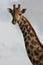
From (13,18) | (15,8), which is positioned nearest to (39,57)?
(13,18)

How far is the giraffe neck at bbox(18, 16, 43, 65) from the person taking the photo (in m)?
8.55

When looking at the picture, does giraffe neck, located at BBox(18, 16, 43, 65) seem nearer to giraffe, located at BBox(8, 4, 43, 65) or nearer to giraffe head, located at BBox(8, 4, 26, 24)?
giraffe, located at BBox(8, 4, 43, 65)

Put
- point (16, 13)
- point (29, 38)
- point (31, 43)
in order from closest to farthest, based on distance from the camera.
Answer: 1. point (31, 43)
2. point (29, 38)
3. point (16, 13)

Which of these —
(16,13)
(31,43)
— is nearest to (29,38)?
(31,43)

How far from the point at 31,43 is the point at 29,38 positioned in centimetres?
30

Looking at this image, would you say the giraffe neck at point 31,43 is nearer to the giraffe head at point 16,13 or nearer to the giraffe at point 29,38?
the giraffe at point 29,38

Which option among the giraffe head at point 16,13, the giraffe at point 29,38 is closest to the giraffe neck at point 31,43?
the giraffe at point 29,38

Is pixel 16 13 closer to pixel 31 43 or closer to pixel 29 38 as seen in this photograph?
pixel 29 38

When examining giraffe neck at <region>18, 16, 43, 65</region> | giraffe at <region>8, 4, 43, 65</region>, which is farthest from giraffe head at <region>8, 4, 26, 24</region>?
giraffe neck at <region>18, 16, 43, 65</region>

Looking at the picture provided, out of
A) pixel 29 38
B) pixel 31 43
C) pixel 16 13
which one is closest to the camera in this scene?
pixel 31 43

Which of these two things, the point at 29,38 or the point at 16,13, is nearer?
the point at 29,38

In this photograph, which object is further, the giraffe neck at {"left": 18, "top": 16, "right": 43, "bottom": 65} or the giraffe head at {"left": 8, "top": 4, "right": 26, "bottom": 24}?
the giraffe head at {"left": 8, "top": 4, "right": 26, "bottom": 24}

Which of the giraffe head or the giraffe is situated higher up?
the giraffe head

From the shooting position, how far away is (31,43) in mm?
9023
